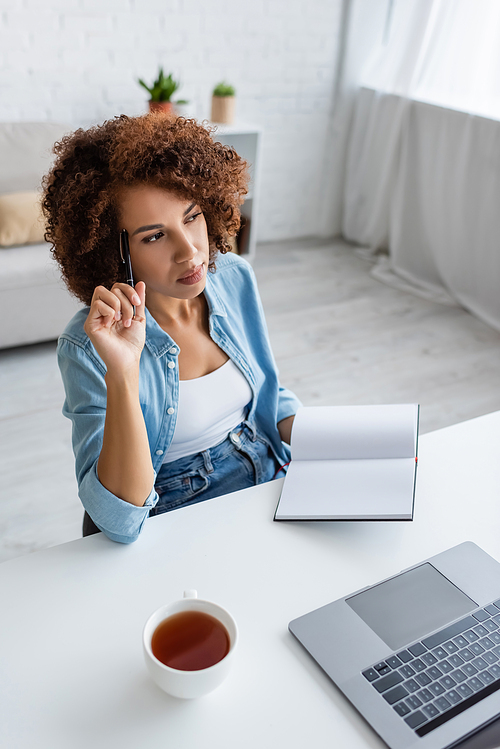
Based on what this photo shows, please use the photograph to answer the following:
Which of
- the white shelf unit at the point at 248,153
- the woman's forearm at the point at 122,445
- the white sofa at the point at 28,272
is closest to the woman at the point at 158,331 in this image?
the woman's forearm at the point at 122,445

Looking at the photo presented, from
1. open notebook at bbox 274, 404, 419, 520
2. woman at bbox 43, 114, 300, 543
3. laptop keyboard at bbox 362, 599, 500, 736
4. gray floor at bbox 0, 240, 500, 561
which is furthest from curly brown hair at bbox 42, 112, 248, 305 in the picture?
gray floor at bbox 0, 240, 500, 561

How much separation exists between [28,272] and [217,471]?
1.58m

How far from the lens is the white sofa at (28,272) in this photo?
7.89 ft

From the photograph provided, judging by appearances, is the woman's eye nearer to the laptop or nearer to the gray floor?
the laptop

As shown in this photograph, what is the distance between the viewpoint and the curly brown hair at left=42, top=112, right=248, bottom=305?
973mm

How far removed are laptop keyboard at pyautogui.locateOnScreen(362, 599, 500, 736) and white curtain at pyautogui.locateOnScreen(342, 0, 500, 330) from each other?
8.24ft

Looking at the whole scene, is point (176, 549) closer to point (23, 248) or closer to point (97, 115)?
point (23, 248)

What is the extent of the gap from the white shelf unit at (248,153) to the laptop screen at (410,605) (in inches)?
103

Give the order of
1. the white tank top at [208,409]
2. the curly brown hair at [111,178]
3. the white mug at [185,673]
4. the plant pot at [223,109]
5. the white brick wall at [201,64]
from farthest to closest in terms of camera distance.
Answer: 1. the plant pot at [223,109]
2. the white brick wall at [201,64]
3. the white tank top at [208,409]
4. the curly brown hair at [111,178]
5. the white mug at [185,673]

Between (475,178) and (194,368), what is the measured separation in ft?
7.99

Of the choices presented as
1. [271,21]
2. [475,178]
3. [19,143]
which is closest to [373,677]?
[19,143]

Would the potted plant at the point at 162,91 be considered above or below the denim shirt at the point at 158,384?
above

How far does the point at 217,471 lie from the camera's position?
1.14 metres

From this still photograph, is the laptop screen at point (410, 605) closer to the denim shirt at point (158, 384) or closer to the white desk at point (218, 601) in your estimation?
the white desk at point (218, 601)
